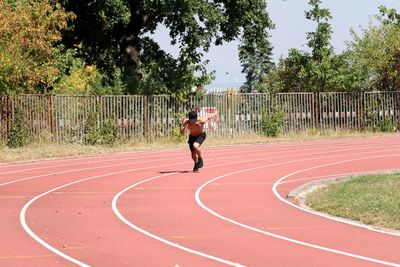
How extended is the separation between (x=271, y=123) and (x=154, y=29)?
995 centimetres

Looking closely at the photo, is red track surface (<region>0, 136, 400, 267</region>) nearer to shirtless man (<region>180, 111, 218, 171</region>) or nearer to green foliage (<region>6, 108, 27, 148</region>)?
shirtless man (<region>180, 111, 218, 171</region>)

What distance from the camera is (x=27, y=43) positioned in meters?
28.8

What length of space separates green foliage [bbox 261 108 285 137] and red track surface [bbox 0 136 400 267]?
38.9 ft

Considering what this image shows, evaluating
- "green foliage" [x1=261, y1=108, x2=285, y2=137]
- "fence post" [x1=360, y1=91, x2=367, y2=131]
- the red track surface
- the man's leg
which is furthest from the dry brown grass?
the man's leg

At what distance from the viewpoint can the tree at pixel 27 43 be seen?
2705cm

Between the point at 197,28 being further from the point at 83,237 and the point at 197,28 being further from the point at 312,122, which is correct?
the point at 83,237

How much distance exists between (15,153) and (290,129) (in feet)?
50.0

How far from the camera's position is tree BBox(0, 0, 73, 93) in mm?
27047

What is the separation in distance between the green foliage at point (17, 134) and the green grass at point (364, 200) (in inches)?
624

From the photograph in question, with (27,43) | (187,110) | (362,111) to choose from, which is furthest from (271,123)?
(27,43)

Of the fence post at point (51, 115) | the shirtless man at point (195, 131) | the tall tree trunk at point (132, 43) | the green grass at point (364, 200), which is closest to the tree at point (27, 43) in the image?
the fence post at point (51, 115)

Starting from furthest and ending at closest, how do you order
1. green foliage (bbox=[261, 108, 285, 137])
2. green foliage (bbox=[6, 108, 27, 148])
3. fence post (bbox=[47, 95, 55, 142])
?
green foliage (bbox=[261, 108, 285, 137]) → fence post (bbox=[47, 95, 55, 142]) → green foliage (bbox=[6, 108, 27, 148])

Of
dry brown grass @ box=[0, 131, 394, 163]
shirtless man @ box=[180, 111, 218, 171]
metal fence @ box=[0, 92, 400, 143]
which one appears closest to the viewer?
shirtless man @ box=[180, 111, 218, 171]

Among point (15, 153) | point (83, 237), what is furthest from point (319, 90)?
point (83, 237)
